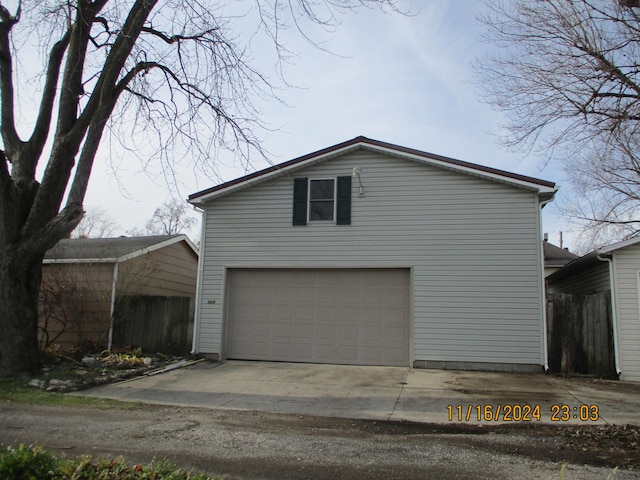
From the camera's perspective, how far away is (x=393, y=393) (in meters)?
8.80

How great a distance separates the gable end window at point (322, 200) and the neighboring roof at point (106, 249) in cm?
479

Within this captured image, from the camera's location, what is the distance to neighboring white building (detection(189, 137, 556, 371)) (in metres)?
11.1

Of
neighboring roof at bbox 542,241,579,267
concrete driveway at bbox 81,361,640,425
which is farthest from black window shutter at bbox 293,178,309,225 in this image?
neighboring roof at bbox 542,241,579,267

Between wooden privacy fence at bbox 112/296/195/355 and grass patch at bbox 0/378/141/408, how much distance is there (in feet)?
13.4

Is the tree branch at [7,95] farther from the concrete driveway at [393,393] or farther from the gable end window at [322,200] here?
the gable end window at [322,200]

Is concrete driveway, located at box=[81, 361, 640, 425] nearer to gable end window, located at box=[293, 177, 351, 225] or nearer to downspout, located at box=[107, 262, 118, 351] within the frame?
downspout, located at box=[107, 262, 118, 351]

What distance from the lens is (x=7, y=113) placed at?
9.96 m

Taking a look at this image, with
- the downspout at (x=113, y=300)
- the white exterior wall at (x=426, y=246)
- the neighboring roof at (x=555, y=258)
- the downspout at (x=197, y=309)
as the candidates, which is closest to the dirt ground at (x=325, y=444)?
the white exterior wall at (x=426, y=246)

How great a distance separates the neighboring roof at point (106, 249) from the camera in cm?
1317

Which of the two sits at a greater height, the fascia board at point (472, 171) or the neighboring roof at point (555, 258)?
the fascia board at point (472, 171)

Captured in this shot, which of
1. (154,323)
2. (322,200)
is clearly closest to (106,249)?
(154,323)

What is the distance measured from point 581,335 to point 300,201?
23.3 feet

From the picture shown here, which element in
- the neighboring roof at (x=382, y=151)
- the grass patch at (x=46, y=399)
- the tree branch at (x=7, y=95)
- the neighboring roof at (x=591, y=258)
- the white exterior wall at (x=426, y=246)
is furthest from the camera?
the neighboring roof at (x=382, y=151)

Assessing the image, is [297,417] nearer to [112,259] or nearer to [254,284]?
[254,284]
